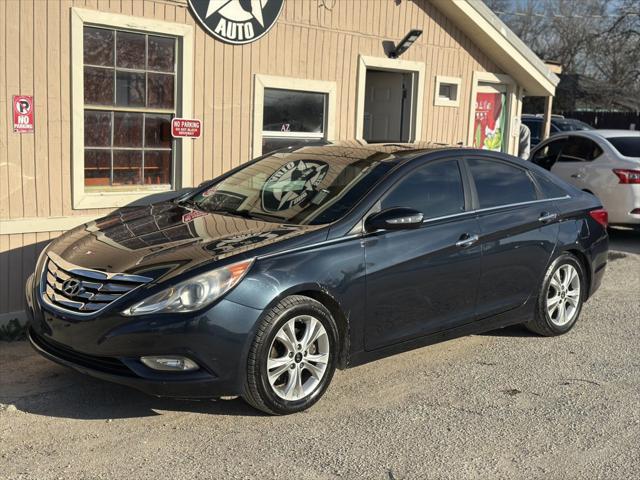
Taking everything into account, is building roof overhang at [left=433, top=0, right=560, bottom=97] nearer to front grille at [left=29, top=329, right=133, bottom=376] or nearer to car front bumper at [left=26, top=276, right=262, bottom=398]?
car front bumper at [left=26, top=276, right=262, bottom=398]

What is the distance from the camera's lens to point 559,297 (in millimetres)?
6105

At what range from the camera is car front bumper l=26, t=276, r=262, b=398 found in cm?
394

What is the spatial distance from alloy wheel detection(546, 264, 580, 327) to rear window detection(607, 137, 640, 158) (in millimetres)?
4904

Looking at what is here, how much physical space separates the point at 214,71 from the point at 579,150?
6302mm

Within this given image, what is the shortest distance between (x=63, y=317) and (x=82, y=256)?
481 mm

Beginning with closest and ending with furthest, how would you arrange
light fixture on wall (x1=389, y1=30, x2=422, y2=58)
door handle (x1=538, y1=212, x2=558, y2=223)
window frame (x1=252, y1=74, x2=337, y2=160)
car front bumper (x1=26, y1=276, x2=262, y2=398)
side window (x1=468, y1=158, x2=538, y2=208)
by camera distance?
car front bumper (x1=26, y1=276, x2=262, y2=398) < side window (x1=468, y1=158, x2=538, y2=208) < door handle (x1=538, y1=212, x2=558, y2=223) < window frame (x1=252, y1=74, x2=337, y2=160) < light fixture on wall (x1=389, y1=30, x2=422, y2=58)

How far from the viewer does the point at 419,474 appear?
12.2ft

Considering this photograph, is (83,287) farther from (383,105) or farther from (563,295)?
(383,105)

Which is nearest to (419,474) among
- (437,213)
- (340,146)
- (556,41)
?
(437,213)

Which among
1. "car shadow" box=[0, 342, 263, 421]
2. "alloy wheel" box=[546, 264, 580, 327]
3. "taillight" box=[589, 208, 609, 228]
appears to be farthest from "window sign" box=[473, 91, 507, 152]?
"car shadow" box=[0, 342, 263, 421]

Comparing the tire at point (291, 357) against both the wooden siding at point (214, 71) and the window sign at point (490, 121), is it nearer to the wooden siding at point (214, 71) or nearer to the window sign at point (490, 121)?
the wooden siding at point (214, 71)

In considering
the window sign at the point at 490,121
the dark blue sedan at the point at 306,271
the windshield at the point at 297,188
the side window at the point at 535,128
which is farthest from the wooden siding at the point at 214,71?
the side window at the point at 535,128

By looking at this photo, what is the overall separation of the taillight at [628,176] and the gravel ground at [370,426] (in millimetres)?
5098

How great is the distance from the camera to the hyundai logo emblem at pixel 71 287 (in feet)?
14.0
